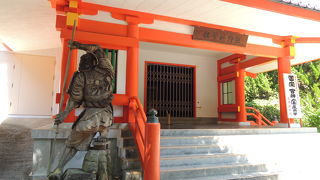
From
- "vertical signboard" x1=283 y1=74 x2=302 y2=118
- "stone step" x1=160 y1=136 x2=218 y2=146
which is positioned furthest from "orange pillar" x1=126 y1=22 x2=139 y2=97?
"vertical signboard" x1=283 y1=74 x2=302 y2=118

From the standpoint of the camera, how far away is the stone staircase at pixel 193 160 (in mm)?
3686

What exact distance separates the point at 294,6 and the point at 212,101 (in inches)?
233

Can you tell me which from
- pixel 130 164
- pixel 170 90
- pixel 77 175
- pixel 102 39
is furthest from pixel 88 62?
pixel 170 90

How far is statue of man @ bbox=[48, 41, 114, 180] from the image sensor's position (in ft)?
9.34

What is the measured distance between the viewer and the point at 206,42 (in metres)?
6.38

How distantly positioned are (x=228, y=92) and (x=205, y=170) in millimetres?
6825

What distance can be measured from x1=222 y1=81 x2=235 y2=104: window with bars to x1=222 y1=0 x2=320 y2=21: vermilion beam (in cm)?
498

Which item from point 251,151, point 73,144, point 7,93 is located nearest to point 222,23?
point 251,151

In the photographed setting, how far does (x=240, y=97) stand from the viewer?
930cm

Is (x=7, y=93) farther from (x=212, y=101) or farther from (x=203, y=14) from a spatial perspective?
(x=212, y=101)

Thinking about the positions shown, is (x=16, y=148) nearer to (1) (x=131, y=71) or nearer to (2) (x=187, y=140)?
(1) (x=131, y=71)

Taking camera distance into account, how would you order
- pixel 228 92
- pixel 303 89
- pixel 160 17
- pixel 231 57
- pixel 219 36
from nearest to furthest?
pixel 160 17
pixel 219 36
pixel 231 57
pixel 228 92
pixel 303 89

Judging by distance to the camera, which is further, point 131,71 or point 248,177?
point 131,71

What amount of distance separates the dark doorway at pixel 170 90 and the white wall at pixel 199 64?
27 centimetres
